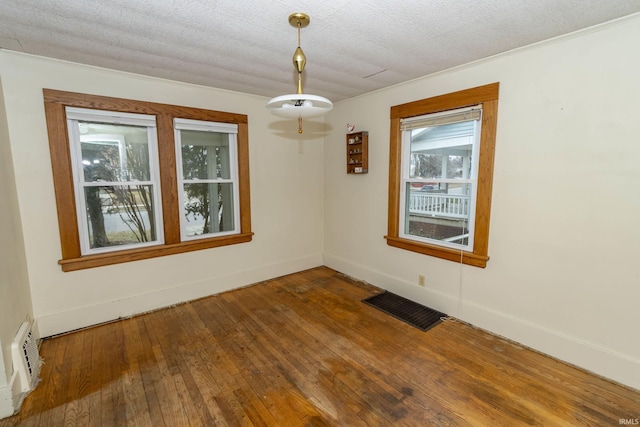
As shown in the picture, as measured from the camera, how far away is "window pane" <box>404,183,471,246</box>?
2.88 metres

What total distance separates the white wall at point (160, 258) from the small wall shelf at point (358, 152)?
0.66 meters

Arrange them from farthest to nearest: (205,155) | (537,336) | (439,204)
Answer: (205,155) < (439,204) < (537,336)

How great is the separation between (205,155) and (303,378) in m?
2.64

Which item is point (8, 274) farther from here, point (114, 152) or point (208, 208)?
point (208, 208)

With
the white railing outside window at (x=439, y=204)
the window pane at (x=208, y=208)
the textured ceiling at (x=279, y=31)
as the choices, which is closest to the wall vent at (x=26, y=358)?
the window pane at (x=208, y=208)

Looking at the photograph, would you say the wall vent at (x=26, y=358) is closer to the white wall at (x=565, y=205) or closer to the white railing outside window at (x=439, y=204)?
the white wall at (x=565, y=205)

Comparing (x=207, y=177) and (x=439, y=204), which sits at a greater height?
(x=207, y=177)

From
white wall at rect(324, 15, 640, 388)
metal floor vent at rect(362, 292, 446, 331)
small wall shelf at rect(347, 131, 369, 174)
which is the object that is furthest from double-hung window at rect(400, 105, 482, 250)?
metal floor vent at rect(362, 292, 446, 331)

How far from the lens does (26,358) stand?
204 cm

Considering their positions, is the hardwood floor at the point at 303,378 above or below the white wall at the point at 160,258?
below

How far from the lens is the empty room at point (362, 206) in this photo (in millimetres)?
1839

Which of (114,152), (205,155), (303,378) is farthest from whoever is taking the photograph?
(205,155)

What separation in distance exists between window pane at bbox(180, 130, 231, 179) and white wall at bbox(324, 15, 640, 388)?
2.45 m

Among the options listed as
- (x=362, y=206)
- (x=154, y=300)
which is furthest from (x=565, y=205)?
(x=154, y=300)
